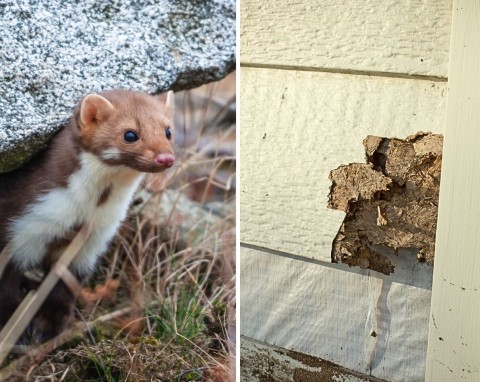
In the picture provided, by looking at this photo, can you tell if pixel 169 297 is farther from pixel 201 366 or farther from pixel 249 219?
pixel 249 219

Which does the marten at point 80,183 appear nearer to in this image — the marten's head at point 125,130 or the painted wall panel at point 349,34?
the marten's head at point 125,130

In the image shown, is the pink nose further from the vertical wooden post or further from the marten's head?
the vertical wooden post

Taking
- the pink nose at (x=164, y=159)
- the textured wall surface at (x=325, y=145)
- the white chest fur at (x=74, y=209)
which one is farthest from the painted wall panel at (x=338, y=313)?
the white chest fur at (x=74, y=209)

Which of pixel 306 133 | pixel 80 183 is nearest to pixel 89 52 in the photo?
pixel 80 183

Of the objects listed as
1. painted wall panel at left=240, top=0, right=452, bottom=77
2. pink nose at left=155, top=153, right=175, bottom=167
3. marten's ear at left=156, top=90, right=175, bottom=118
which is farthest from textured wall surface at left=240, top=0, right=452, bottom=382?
marten's ear at left=156, top=90, right=175, bottom=118

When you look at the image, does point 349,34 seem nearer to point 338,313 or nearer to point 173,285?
point 338,313

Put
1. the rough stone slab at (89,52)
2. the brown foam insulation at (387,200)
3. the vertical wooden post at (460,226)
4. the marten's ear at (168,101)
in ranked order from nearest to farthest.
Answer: the vertical wooden post at (460,226), the brown foam insulation at (387,200), the rough stone slab at (89,52), the marten's ear at (168,101)
